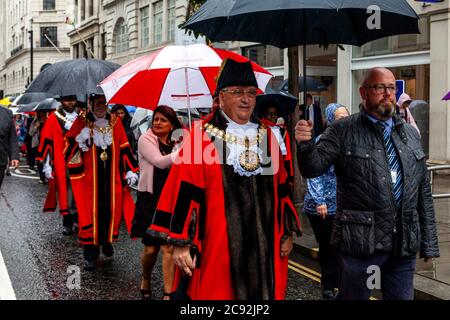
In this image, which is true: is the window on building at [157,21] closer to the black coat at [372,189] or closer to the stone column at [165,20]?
the stone column at [165,20]

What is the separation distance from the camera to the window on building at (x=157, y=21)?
106ft

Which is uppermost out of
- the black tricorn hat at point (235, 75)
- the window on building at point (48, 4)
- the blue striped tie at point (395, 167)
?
the window on building at point (48, 4)

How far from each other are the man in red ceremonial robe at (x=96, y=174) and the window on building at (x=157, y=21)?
83.7ft

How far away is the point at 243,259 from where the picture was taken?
3.69 metres

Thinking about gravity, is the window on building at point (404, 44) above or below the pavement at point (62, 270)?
above

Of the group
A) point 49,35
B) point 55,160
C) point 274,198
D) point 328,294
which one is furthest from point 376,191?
point 49,35

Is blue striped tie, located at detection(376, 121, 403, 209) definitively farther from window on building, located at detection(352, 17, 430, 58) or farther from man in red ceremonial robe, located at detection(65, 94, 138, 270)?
window on building, located at detection(352, 17, 430, 58)

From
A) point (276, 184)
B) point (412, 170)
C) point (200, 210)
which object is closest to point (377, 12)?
point (412, 170)

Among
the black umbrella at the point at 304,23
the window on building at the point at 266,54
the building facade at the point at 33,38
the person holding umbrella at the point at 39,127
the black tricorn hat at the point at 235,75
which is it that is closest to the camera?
the black tricorn hat at the point at 235,75

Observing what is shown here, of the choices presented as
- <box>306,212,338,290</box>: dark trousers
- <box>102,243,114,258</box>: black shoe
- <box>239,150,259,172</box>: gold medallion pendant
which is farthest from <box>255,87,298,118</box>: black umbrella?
<box>239,150,259,172</box>: gold medallion pendant

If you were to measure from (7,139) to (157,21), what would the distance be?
2519cm

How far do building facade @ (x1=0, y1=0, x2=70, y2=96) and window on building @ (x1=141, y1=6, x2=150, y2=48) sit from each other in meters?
23.9

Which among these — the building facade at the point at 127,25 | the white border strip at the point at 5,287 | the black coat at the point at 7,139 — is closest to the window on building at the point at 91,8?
the building facade at the point at 127,25

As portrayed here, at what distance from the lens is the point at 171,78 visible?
21.2ft
